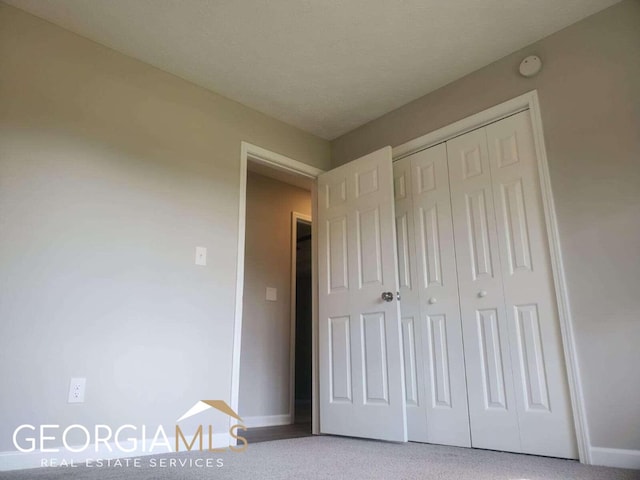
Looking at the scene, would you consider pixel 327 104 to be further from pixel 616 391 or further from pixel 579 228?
pixel 616 391

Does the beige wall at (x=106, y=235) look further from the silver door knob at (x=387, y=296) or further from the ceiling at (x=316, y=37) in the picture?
the silver door knob at (x=387, y=296)

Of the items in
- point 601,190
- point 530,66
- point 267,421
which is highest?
point 530,66

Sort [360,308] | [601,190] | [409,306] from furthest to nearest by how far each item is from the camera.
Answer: [360,308], [409,306], [601,190]

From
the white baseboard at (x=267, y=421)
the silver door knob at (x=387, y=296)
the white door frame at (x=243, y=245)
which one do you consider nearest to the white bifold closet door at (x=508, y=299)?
the silver door knob at (x=387, y=296)

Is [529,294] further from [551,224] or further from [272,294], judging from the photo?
[272,294]

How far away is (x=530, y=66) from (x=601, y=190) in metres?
0.88

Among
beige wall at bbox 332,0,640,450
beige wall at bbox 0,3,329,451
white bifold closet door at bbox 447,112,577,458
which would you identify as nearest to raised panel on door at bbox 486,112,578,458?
white bifold closet door at bbox 447,112,577,458

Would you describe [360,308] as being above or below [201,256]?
below

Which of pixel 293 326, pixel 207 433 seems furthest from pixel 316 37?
pixel 293 326

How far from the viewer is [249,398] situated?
3881mm

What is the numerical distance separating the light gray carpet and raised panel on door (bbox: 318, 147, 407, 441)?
15.9 inches

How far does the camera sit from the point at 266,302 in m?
4.23

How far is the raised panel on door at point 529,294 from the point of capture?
87.3 inches

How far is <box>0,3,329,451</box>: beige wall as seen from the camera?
7.07ft
